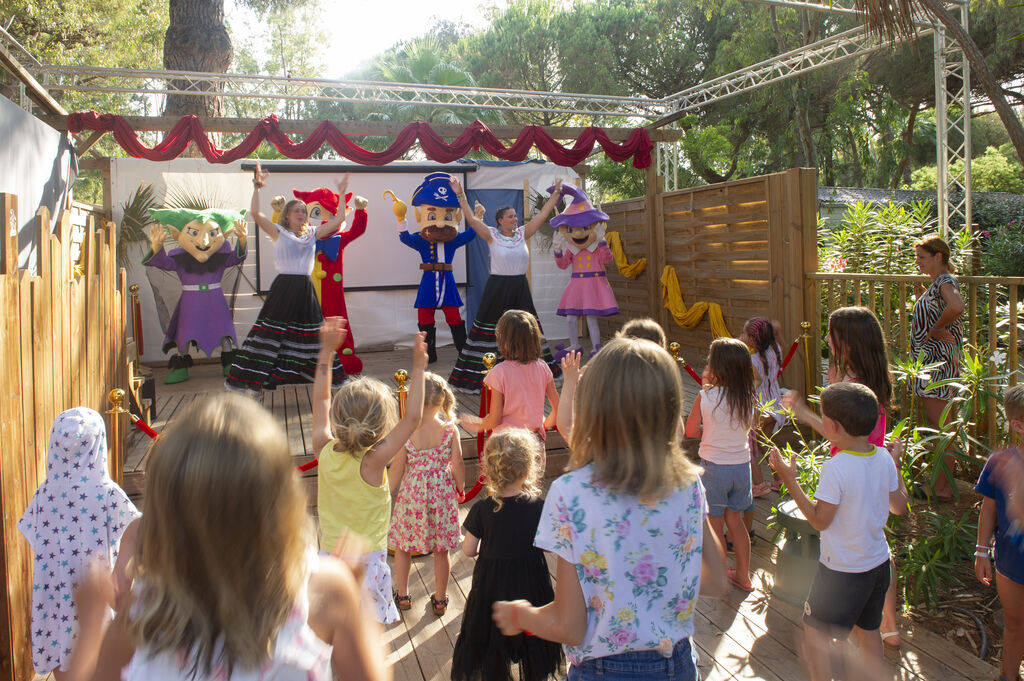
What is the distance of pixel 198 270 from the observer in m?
7.42

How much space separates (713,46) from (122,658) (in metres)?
23.0

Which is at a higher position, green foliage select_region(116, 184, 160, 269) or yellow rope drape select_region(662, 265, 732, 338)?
green foliage select_region(116, 184, 160, 269)

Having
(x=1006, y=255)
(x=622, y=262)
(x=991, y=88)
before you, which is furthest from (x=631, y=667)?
(x=1006, y=255)

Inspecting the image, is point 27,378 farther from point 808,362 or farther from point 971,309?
point 808,362

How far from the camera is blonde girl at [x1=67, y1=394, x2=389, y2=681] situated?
108 cm

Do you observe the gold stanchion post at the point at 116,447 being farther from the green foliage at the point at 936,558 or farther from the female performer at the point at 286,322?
the green foliage at the point at 936,558

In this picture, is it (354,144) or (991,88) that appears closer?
(991,88)

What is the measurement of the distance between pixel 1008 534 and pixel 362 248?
25.1ft

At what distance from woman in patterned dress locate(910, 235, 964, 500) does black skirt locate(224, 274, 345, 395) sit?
4176 mm

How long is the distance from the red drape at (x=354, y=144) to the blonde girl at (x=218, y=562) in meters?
5.67

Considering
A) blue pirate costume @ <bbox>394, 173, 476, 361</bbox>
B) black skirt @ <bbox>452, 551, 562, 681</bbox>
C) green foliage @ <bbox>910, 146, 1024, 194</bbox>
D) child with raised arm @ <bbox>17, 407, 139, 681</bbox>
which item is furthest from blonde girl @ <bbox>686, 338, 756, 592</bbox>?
green foliage @ <bbox>910, 146, 1024, 194</bbox>

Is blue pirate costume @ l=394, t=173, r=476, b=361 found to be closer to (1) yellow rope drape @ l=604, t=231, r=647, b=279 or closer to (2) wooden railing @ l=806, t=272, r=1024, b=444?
(1) yellow rope drape @ l=604, t=231, r=647, b=279

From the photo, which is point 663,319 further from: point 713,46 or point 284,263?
point 713,46

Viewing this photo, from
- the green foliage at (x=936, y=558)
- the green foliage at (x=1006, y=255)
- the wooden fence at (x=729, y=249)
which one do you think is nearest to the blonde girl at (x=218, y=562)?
the green foliage at (x=936, y=558)
